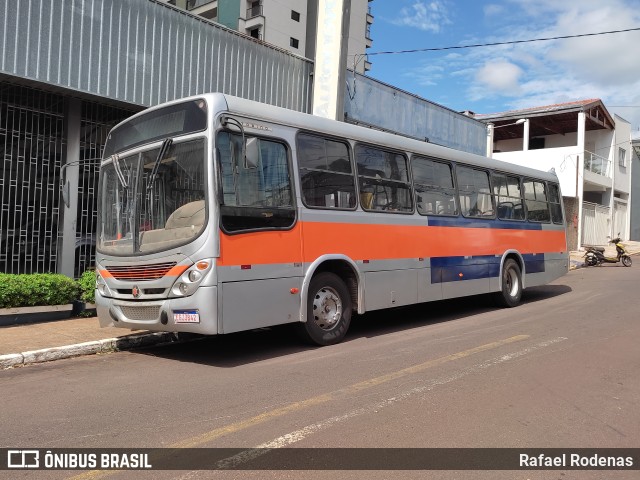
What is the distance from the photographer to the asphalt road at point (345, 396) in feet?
13.2

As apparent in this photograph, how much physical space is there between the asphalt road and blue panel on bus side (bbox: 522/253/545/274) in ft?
11.8

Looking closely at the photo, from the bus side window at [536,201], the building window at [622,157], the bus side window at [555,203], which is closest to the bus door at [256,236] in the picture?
the bus side window at [536,201]

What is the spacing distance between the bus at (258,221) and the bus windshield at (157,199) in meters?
0.02

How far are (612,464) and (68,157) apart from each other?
32.7 feet

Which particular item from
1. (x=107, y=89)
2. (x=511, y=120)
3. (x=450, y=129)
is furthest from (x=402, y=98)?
(x=511, y=120)

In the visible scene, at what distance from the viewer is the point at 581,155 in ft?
93.5

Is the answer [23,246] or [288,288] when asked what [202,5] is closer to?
[23,246]

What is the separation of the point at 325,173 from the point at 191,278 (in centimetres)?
250

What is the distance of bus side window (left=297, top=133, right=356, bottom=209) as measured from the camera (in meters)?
7.22

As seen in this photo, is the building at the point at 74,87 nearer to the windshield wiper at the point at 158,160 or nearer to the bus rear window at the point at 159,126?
the bus rear window at the point at 159,126

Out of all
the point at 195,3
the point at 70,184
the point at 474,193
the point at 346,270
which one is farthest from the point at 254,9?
the point at 346,270

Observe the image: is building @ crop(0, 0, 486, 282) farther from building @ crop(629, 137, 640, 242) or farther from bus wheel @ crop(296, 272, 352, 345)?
building @ crop(629, 137, 640, 242)

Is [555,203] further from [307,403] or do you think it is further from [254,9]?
[254,9]

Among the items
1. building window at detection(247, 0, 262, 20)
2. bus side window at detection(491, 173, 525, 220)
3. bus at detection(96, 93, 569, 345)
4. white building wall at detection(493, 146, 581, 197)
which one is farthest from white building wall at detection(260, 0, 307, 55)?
bus at detection(96, 93, 569, 345)
